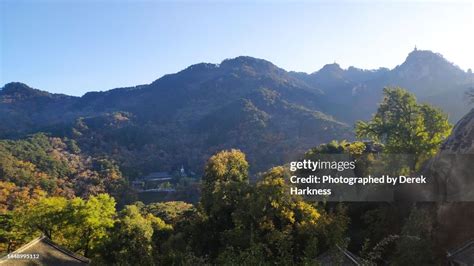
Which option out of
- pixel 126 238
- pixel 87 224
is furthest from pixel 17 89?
pixel 126 238

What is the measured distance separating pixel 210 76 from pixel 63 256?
475 ft

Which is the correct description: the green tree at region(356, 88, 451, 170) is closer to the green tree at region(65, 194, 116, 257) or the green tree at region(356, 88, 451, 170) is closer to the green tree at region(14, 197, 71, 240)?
the green tree at region(65, 194, 116, 257)

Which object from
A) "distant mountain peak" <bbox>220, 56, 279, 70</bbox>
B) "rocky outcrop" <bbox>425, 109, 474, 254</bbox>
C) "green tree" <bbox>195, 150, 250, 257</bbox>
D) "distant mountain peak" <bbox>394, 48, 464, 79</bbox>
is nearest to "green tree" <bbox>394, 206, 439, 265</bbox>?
"rocky outcrop" <bbox>425, 109, 474, 254</bbox>

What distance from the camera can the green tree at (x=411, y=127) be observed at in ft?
81.2

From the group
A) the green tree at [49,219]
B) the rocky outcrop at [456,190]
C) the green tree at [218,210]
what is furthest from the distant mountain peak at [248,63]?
the rocky outcrop at [456,190]

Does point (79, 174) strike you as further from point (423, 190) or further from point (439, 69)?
point (439, 69)

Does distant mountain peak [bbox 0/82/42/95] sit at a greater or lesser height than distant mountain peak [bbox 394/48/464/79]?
lesser

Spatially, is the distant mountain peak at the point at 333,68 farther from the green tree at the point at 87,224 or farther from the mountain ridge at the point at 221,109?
the green tree at the point at 87,224

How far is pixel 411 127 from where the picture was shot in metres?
25.5

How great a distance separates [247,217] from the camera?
23281 millimetres

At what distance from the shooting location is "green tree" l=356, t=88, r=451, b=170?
24.8 m

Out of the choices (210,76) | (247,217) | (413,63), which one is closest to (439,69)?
(413,63)

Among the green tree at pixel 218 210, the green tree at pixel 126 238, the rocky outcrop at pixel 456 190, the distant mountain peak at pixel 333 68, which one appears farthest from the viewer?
the distant mountain peak at pixel 333 68

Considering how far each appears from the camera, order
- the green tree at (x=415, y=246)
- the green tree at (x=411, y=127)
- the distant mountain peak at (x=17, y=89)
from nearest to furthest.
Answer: the green tree at (x=415, y=246), the green tree at (x=411, y=127), the distant mountain peak at (x=17, y=89)
